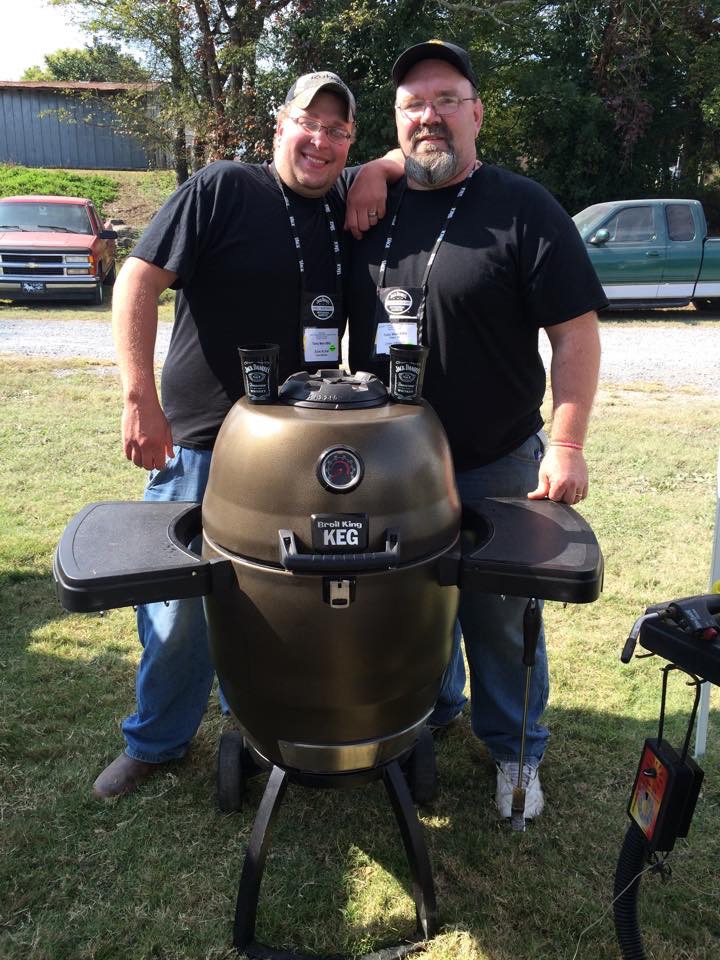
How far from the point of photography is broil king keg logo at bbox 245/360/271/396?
62.2 inches

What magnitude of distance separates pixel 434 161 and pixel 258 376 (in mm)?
904

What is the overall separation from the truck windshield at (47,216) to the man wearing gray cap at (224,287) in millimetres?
11472

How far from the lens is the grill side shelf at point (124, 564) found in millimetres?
1487

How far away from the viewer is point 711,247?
1177 cm

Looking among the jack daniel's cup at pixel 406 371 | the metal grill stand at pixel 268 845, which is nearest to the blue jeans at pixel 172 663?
the metal grill stand at pixel 268 845

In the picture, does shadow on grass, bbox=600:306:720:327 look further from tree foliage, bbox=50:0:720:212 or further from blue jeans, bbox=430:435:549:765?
blue jeans, bbox=430:435:549:765

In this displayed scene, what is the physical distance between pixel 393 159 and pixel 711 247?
11.0 metres

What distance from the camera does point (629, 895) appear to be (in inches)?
68.9

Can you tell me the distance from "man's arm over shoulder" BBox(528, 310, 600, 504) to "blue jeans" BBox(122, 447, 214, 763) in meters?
0.94

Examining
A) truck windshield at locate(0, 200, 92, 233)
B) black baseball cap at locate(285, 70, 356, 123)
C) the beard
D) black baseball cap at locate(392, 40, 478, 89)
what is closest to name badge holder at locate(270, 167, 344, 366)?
black baseball cap at locate(285, 70, 356, 123)

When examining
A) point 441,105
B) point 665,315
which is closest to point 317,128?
point 441,105

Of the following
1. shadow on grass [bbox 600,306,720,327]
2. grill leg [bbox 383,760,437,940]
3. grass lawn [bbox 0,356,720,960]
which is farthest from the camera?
shadow on grass [bbox 600,306,720,327]

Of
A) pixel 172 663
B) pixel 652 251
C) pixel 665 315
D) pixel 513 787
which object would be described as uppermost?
pixel 652 251

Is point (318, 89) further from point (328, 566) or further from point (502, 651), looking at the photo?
point (502, 651)
